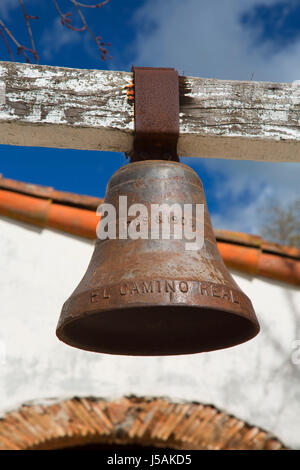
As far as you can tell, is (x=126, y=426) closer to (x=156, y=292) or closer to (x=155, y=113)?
(x=156, y=292)

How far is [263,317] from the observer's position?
11.1 feet

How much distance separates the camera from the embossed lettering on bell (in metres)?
1.35

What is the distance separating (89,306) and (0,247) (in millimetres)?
2179

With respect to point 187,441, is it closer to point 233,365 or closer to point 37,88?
point 233,365

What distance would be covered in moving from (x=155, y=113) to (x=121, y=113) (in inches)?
4.7

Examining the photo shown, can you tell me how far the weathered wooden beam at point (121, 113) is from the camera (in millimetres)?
1662

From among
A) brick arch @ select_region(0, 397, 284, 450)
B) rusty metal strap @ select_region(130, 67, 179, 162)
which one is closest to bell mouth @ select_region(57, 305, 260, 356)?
rusty metal strap @ select_region(130, 67, 179, 162)

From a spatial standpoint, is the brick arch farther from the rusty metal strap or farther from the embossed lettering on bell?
the rusty metal strap

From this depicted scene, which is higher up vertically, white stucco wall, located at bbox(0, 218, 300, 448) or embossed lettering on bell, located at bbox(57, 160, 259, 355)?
white stucco wall, located at bbox(0, 218, 300, 448)

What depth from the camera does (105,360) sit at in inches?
Result: 124

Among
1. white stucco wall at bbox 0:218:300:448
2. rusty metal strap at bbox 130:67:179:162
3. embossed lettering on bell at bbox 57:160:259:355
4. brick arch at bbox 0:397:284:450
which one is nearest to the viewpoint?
embossed lettering on bell at bbox 57:160:259:355

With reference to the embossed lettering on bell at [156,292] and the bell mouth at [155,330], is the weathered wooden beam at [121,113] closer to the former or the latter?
the embossed lettering on bell at [156,292]

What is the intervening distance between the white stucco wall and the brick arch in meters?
0.07

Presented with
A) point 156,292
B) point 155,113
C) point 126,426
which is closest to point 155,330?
point 156,292
